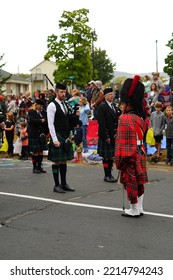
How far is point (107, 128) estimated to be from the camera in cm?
1042

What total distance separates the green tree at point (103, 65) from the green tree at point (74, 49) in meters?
18.7

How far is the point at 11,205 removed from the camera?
8156mm

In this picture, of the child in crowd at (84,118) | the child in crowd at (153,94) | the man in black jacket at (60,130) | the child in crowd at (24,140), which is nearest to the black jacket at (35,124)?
the man in black jacket at (60,130)

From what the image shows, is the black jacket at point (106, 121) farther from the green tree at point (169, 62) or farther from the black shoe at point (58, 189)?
the green tree at point (169, 62)

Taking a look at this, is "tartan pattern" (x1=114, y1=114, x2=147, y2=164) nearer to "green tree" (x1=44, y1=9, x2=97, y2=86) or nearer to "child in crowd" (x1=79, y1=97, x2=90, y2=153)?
"child in crowd" (x1=79, y1=97, x2=90, y2=153)

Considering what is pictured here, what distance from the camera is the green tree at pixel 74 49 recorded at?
1961 inches

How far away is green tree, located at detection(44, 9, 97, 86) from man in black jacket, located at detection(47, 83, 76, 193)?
132 ft

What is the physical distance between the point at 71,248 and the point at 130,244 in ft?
2.35

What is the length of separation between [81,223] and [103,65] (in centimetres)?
6549

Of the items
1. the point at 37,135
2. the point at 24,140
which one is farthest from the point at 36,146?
the point at 24,140

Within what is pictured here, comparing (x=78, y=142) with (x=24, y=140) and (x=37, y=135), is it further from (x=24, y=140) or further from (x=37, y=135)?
(x=37, y=135)

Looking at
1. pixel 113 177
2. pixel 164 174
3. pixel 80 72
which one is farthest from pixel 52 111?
pixel 80 72

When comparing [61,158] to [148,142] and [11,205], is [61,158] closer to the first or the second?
[11,205]

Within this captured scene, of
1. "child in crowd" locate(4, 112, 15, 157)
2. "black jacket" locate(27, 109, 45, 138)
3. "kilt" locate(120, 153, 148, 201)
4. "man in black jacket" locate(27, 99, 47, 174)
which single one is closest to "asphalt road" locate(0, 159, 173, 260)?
"kilt" locate(120, 153, 148, 201)
